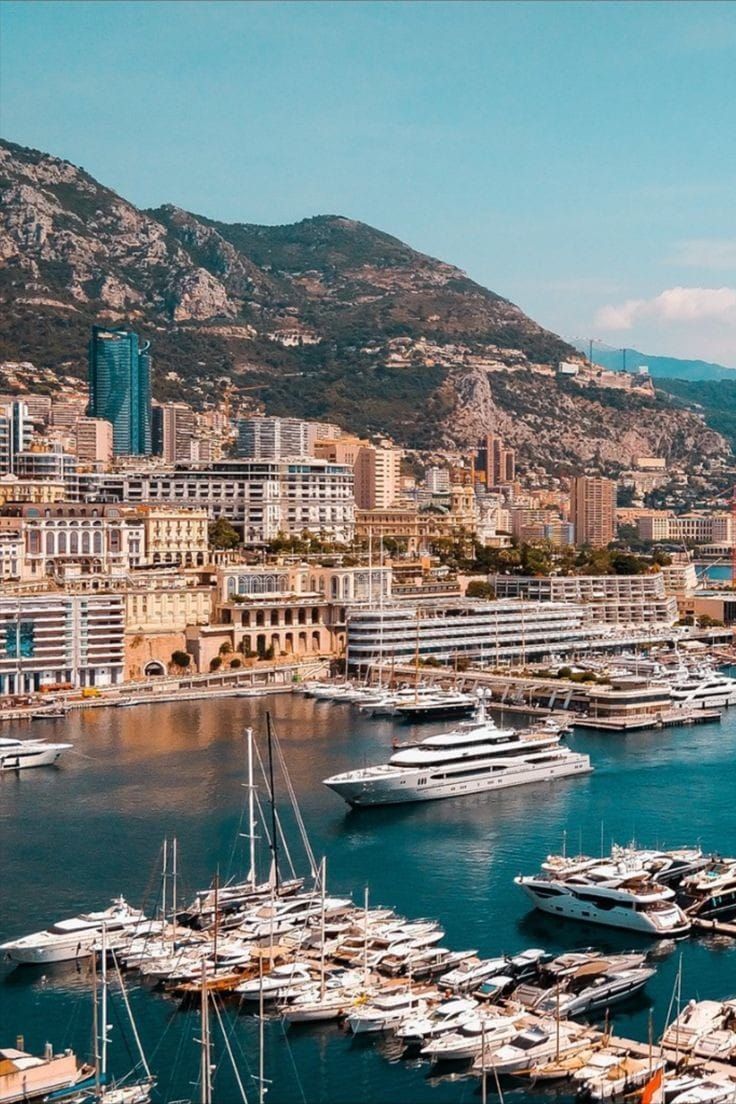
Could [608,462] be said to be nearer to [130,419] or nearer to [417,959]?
[130,419]

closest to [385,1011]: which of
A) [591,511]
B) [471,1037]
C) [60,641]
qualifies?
[471,1037]

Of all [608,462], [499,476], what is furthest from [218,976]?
[608,462]

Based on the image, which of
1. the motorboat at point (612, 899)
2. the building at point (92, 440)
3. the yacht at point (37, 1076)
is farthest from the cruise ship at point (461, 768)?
the building at point (92, 440)

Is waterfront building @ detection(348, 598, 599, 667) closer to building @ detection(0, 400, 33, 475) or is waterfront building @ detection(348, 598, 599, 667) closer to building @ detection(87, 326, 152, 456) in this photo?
building @ detection(0, 400, 33, 475)

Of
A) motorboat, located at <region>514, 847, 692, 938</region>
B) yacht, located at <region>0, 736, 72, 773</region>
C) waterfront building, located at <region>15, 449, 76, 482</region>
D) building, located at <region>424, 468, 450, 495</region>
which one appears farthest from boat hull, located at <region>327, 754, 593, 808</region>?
building, located at <region>424, 468, 450, 495</region>

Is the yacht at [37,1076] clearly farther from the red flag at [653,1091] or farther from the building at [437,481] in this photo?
the building at [437,481]

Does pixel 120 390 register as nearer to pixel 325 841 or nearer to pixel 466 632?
pixel 466 632

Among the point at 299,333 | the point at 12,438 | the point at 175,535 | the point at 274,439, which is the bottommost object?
the point at 175,535
